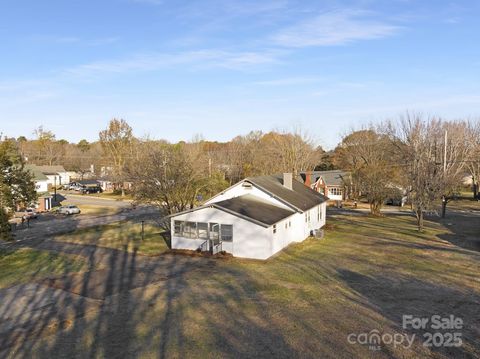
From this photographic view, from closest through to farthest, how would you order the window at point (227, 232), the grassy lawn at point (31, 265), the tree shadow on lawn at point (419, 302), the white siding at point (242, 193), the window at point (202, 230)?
the tree shadow on lawn at point (419, 302) → the grassy lawn at point (31, 265) → the window at point (227, 232) → the window at point (202, 230) → the white siding at point (242, 193)

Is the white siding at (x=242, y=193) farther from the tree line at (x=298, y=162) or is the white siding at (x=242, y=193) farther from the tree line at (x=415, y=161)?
the tree line at (x=415, y=161)

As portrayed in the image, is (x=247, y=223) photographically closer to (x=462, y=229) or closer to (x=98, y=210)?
(x=462, y=229)

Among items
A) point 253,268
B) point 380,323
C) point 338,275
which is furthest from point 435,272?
point 253,268

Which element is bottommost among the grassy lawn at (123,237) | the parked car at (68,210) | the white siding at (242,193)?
the grassy lawn at (123,237)

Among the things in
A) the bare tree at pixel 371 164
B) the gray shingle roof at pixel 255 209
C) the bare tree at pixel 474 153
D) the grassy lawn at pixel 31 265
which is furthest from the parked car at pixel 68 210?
the bare tree at pixel 474 153

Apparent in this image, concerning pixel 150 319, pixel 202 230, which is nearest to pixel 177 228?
pixel 202 230

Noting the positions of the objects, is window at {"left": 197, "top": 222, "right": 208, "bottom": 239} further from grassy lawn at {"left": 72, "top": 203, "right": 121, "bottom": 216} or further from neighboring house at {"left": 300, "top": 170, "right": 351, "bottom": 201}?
neighboring house at {"left": 300, "top": 170, "right": 351, "bottom": 201}

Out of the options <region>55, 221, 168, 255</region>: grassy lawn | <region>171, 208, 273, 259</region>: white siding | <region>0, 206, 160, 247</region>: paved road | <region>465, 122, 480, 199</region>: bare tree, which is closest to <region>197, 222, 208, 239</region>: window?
<region>171, 208, 273, 259</region>: white siding
